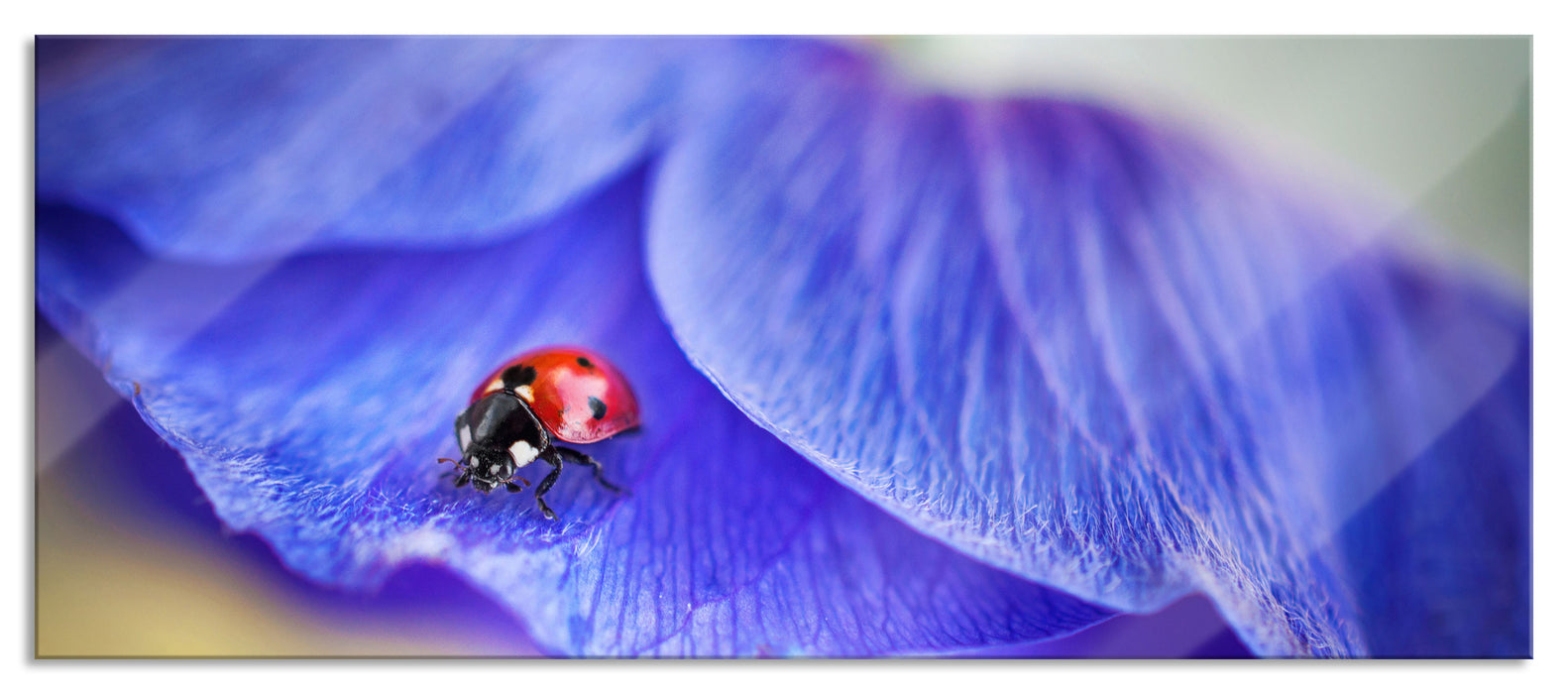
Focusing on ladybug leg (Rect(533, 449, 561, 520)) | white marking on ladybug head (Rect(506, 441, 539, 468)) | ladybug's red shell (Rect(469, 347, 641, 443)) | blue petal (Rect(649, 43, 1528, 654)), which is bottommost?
ladybug leg (Rect(533, 449, 561, 520))

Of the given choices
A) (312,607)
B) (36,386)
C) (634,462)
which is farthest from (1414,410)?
(36,386)

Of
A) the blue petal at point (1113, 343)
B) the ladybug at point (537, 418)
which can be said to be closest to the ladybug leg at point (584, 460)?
the ladybug at point (537, 418)

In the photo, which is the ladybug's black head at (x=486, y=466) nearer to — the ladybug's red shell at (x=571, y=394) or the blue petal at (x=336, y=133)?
the ladybug's red shell at (x=571, y=394)

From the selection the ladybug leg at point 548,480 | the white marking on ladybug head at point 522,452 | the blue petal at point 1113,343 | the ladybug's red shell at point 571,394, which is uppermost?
the blue petal at point 1113,343

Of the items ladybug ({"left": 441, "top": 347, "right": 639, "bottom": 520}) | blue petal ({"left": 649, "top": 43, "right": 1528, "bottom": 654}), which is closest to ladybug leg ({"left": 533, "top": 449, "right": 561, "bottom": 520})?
ladybug ({"left": 441, "top": 347, "right": 639, "bottom": 520})

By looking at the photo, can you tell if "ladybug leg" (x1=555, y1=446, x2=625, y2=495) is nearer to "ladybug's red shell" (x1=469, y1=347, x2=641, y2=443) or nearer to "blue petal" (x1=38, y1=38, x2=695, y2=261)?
"ladybug's red shell" (x1=469, y1=347, x2=641, y2=443)

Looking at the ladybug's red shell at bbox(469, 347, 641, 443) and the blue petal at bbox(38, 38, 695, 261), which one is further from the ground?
the blue petal at bbox(38, 38, 695, 261)

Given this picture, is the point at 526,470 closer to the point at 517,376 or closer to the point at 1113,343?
the point at 517,376
